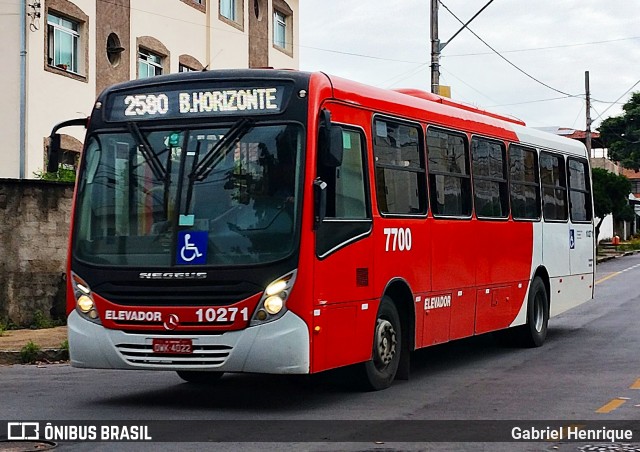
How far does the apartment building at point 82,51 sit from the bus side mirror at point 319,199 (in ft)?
45.3

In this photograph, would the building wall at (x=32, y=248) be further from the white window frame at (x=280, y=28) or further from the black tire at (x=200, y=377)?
the white window frame at (x=280, y=28)

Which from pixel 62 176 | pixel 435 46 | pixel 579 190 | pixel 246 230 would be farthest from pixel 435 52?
pixel 246 230

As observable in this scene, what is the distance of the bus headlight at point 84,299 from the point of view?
10.7m

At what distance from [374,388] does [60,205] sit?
909cm

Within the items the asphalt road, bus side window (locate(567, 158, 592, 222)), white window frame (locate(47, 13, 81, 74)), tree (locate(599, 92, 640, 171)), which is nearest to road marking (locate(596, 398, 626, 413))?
the asphalt road

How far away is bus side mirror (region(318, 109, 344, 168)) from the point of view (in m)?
10.4

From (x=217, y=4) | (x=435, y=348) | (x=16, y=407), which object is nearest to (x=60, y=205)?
(x=435, y=348)

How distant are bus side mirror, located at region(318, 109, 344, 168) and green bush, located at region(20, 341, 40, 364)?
6.57 m

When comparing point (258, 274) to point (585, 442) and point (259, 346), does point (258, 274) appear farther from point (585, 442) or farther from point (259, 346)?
point (585, 442)

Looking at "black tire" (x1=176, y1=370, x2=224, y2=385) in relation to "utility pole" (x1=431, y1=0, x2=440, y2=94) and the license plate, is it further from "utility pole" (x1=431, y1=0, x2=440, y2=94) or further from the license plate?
"utility pole" (x1=431, y1=0, x2=440, y2=94)

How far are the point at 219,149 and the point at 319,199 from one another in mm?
1020

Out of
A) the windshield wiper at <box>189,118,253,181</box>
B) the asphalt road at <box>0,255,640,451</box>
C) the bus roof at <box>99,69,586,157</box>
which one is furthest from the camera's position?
the bus roof at <box>99,69,586,157</box>

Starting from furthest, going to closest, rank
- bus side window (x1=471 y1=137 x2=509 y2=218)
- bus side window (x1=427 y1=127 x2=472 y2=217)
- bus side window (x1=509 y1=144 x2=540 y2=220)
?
bus side window (x1=509 y1=144 x2=540 y2=220) → bus side window (x1=471 y1=137 x2=509 y2=218) → bus side window (x1=427 y1=127 x2=472 y2=217)

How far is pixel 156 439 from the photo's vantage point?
29.5 feet
